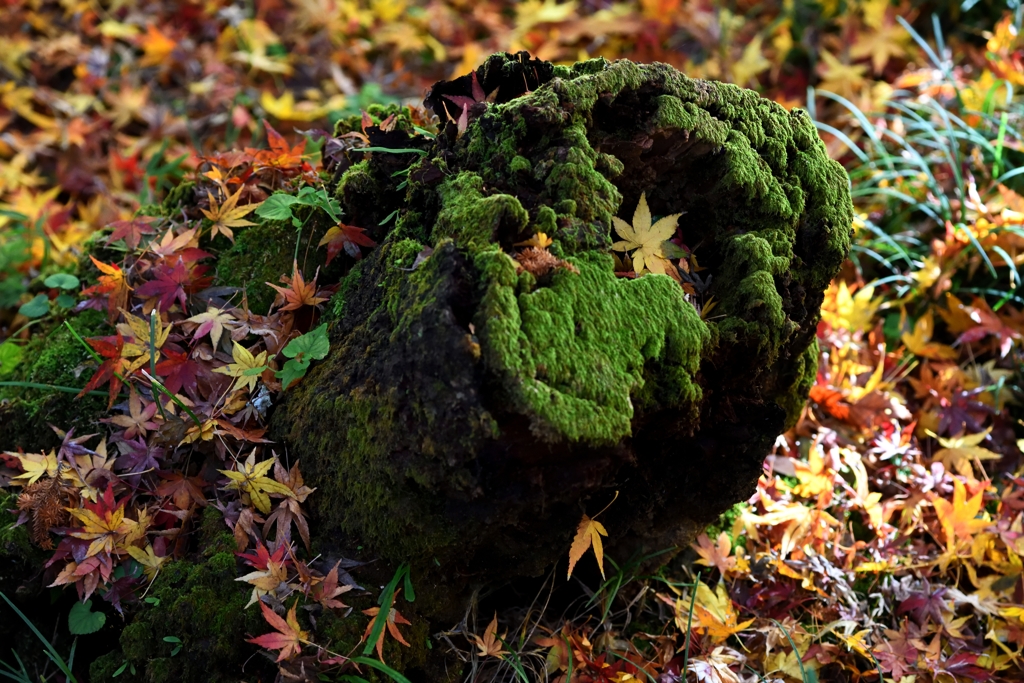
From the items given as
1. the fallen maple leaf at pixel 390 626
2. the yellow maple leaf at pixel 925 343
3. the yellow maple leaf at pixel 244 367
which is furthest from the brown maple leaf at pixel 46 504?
the yellow maple leaf at pixel 925 343

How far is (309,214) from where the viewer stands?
2.36 m

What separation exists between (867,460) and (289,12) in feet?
15.6

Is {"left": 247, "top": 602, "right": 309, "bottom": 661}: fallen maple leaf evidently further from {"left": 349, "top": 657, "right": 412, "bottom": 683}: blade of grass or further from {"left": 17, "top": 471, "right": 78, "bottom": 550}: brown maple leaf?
{"left": 17, "top": 471, "right": 78, "bottom": 550}: brown maple leaf

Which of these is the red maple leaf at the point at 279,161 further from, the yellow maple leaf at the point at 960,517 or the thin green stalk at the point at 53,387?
the yellow maple leaf at the point at 960,517

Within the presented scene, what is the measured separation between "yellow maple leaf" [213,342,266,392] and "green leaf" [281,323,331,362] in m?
0.08

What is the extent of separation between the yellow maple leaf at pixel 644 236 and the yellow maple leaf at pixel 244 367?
41.1 inches

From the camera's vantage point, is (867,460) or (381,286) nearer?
(381,286)

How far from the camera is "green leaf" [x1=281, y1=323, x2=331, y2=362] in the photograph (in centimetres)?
207

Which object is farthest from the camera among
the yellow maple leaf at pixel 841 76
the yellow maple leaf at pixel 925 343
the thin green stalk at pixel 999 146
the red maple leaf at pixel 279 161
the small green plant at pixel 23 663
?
the yellow maple leaf at pixel 841 76

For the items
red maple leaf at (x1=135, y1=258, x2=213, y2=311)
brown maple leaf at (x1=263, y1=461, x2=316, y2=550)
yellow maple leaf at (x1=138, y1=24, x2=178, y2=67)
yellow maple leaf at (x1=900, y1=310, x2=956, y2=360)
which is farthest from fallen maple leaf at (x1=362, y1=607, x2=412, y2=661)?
yellow maple leaf at (x1=138, y1=24, x2=178, y2=67)

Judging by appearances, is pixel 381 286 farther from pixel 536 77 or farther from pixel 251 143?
pixel 251 143

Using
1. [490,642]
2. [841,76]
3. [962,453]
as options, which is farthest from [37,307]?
[841,76]

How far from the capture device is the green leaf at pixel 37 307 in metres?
2.54

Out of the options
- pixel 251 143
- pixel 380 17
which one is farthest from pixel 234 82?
pixel 380 17
